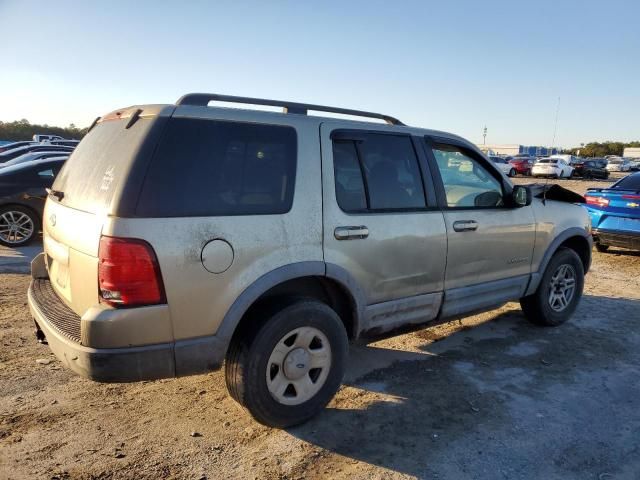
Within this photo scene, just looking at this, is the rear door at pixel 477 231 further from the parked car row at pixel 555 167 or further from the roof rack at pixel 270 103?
the parked car row at pixel 555 167

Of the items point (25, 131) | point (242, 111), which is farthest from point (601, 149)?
point (242, 111)

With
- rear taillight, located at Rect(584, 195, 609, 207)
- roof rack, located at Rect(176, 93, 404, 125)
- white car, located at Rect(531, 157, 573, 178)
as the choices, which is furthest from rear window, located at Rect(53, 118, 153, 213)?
white car, located at Rect(531, 157, 573, 178)

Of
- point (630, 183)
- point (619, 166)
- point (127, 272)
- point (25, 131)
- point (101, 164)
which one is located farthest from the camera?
point (619, 166)

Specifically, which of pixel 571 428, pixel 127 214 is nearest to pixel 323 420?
pixel 571 428

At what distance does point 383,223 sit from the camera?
11.1 ft

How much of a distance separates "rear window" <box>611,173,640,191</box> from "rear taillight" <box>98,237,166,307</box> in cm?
875

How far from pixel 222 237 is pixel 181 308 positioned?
432mm

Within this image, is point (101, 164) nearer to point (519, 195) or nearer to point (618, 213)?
point (519, 195)

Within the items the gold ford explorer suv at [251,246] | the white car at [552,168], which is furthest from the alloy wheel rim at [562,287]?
the white car at [552,168]

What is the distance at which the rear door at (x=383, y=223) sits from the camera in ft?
10.4

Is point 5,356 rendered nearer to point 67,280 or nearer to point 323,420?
point 67,280

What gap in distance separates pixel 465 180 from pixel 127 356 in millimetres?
3021

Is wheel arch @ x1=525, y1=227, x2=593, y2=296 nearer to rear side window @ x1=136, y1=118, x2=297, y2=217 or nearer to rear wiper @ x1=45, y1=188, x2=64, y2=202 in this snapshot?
rear side window @ x1=136, y1=118, x2=297, y2=217

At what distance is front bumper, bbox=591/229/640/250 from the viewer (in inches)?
317
